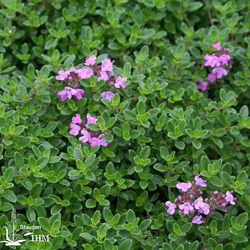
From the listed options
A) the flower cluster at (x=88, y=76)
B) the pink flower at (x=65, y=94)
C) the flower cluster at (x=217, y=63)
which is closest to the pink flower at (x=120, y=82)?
the flower cluster at (x=88, y=76)

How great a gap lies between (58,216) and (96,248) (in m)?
0.23

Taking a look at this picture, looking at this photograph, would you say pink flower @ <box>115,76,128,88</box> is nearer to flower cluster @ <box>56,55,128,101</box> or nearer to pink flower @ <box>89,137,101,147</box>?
flower cluster @ <box>56,55,128,101</box>

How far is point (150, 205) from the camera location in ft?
8.06

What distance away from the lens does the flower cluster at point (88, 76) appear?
8.60 ft

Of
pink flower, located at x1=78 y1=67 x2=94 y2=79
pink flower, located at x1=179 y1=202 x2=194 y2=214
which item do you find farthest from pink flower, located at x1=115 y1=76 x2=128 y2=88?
pink flower, located at x1=179 y1=202 x2=194 y2=214

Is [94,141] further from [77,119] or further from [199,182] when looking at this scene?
[199,182]

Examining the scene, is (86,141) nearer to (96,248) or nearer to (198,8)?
(96,248)

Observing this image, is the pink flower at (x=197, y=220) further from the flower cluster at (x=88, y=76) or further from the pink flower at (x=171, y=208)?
the flower cluster at (x=88, y=76)

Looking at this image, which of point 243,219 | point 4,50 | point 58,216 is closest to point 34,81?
point 4,50

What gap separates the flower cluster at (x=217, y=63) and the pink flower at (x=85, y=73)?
0.73 meters

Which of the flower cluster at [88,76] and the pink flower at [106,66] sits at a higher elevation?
the pink flower at [106,66]

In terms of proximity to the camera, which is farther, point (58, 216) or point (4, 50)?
point (4, 50)

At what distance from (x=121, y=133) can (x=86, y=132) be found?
0.58ft

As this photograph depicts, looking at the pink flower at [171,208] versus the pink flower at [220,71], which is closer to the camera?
the pink flower at [171,208]
